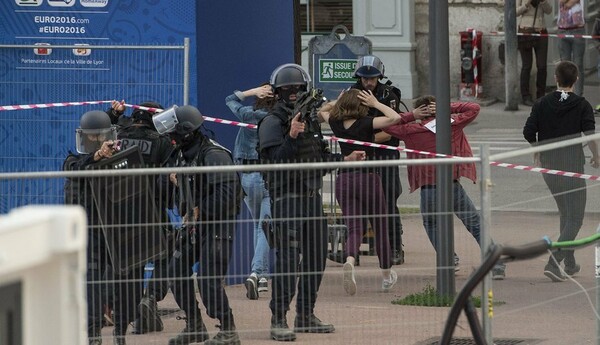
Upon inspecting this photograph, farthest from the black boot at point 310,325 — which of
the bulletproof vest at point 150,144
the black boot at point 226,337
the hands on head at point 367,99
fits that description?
the hands on head at point 367,99

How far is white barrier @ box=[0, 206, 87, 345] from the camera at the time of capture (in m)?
2.88

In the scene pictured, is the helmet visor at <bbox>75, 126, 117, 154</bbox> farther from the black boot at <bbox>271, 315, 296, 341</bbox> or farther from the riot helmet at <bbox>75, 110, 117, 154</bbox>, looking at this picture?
the black boot at <bbox>271, 315, 296, 341</bbox>

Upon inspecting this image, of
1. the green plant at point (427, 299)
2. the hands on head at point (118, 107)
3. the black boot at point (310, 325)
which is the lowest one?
the black boot at point (310, 325)

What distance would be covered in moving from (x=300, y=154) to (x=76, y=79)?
3.07 m

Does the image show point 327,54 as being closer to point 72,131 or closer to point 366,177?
point 72,131

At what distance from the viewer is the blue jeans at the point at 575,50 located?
2142 centimetres

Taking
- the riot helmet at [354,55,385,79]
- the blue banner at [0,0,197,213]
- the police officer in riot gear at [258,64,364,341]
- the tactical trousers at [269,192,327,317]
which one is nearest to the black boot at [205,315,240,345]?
the police officer in riot gear at [258,64,364,341]

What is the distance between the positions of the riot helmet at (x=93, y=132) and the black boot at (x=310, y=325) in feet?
6.40

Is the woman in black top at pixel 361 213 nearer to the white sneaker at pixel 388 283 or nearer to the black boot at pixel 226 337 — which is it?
the white sneaker at pixel 388 283

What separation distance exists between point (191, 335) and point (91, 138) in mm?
1840

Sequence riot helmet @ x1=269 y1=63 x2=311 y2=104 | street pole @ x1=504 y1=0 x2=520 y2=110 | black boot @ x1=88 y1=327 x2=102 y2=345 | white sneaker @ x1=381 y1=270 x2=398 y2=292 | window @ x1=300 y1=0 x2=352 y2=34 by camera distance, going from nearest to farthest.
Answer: white sneaker @ x1=381 y1=270 x2=398 y2=292 < black boot @ x1=88 y1=327 x2=102 y2=345 < riot helmet @ x1=269 y1=63 x2=311 y2=104 < street pole @ x1=504 y1=0 x2=520 y2=110 < window @ x1=300 y1=0 x2=352 y2=34

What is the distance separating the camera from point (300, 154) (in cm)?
927

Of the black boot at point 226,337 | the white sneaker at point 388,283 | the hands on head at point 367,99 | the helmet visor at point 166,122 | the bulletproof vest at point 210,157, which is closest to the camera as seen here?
the white sneaker at point 388,283

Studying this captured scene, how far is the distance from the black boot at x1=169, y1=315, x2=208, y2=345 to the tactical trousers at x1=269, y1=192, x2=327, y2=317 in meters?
0.44
